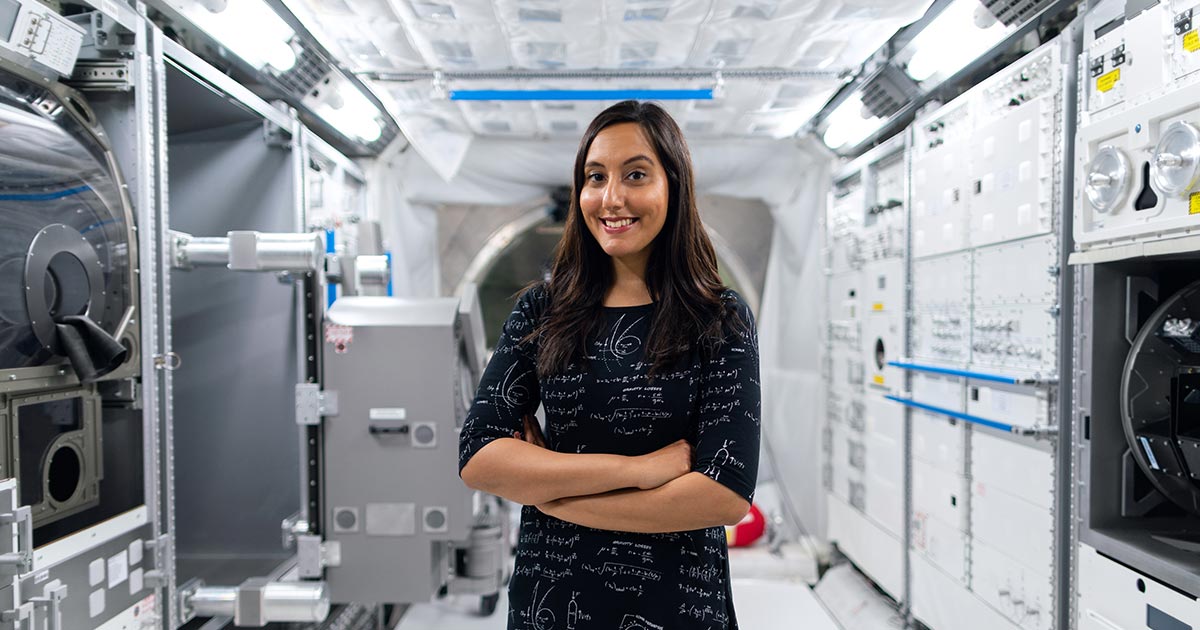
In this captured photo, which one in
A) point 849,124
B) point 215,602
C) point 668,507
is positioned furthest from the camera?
point 849,124

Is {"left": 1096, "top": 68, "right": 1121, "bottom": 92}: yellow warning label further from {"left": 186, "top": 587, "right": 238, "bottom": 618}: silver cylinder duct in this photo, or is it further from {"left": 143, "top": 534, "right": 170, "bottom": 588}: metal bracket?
{"left": 186, "top": 587, "right": 238, "bottom": 618}: silver cylinder duct

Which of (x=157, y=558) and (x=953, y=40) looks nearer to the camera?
Result: (x=157, y=558)

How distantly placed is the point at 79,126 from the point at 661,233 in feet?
6.81

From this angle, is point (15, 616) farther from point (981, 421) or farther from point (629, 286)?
point (981, 421)

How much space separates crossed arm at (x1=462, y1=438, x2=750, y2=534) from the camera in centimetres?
124

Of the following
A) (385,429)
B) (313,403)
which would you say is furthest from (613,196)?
(313,403)

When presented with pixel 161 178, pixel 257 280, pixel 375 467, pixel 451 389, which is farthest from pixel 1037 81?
pixel 257 280

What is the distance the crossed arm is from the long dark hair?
0.17 metres

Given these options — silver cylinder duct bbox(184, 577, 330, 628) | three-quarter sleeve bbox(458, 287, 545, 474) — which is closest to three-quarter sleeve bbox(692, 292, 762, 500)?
three-quarter sleeve bbox(458, 287, 545, 474)

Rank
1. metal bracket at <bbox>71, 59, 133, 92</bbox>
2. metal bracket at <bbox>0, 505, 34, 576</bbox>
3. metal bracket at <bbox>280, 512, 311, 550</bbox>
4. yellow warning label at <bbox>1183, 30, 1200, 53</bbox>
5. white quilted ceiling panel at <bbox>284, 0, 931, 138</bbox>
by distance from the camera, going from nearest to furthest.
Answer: metal bracket at <bbox>0, 505, 34, 576</bbox> < yellow warning label at <bbox>1183, 30, 1200, 53</bbox> < metal bracket at <bbox>71, 59, 133, 92</bbox> < white quilted ceiling panel at <bbox>284, 0, 931, 138</bbox> < metal bracket at <bbox>280, 512, 311, 550</bbox>

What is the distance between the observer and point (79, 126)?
2.28 meters

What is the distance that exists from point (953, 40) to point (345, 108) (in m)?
3.34

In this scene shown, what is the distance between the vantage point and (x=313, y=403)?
306 cm

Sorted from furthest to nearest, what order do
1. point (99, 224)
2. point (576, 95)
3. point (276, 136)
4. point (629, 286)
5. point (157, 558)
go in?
1. point (576, 95)
2. point (276, 136)
3. point (157, 558)
4. point (99, 224)
5. point (629, 286)
